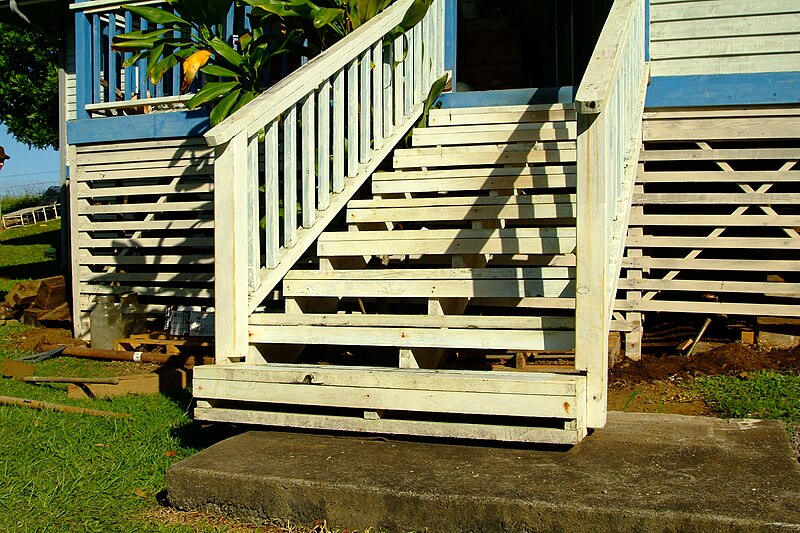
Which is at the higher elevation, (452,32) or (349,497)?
(452,32)

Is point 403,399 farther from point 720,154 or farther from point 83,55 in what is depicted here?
point 83,55

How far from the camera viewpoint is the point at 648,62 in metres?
6.50

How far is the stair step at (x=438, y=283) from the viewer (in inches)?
166

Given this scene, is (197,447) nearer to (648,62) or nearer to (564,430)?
(564,430)

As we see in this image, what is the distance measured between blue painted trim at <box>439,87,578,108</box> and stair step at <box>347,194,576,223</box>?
1557mm

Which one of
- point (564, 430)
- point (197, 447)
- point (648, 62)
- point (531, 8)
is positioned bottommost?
point (197, 447)

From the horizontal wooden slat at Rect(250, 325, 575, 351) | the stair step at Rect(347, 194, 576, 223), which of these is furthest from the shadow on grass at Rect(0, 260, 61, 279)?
the horizontal wooden slat at Rect(250, 325, 575, 351)

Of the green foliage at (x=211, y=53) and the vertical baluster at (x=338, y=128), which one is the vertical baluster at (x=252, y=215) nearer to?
the vertical baluster at (x=338, y=128)

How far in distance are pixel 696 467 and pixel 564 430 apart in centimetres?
51

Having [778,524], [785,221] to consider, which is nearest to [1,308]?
[785,221]

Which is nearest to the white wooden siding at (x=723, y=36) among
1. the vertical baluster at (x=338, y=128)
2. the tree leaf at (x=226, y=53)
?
the vertical baluster at (x=338, y=128)

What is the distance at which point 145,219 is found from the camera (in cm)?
869

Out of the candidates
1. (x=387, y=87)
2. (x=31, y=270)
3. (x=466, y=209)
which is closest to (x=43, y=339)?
(x=387, y=87)

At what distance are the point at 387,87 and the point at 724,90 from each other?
267cm
